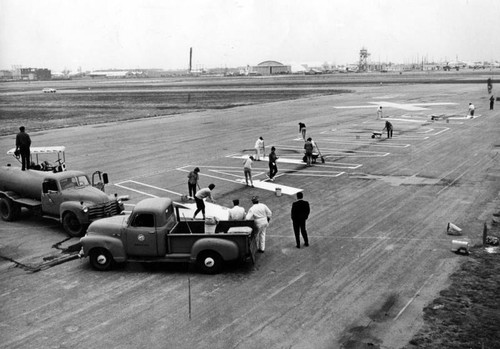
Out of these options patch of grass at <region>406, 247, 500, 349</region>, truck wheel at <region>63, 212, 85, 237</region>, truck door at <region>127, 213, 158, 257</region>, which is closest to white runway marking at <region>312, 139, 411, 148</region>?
patch of grass at <region>406, 247, 500, 349</region>

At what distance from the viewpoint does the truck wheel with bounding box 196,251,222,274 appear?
13.4 meters

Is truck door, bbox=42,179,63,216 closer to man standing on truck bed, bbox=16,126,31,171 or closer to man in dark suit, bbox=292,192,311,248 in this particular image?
man standing on truck bed, bbox=16,126,31,171

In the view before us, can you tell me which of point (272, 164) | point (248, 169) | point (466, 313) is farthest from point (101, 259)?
point (272, 164)

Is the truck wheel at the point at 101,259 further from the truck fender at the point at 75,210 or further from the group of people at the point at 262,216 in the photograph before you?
the group of people at the point at 262,216

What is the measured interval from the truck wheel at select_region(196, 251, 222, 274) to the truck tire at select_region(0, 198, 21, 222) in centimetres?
950

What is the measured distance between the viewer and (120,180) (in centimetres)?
2583

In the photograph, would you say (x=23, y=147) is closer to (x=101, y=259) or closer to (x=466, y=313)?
(x=101, y=259)

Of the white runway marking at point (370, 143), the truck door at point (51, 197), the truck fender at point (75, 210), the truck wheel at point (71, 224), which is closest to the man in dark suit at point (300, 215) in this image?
the truck fender at point (75, 210)

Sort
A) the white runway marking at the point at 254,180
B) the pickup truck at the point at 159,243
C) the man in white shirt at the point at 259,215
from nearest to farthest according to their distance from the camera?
the pickup truck at the point at 159,243 < the man in white shirt at the point at 259,215 < the white runway marking at the point at 254,180

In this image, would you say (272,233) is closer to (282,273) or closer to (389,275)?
(282,273)

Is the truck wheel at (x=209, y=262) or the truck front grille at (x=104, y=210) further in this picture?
the truck front grille at (x=104, y=210)

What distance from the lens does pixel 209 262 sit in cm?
1344

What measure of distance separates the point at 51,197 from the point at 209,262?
7604 mm

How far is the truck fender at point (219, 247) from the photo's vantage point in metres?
13.3
